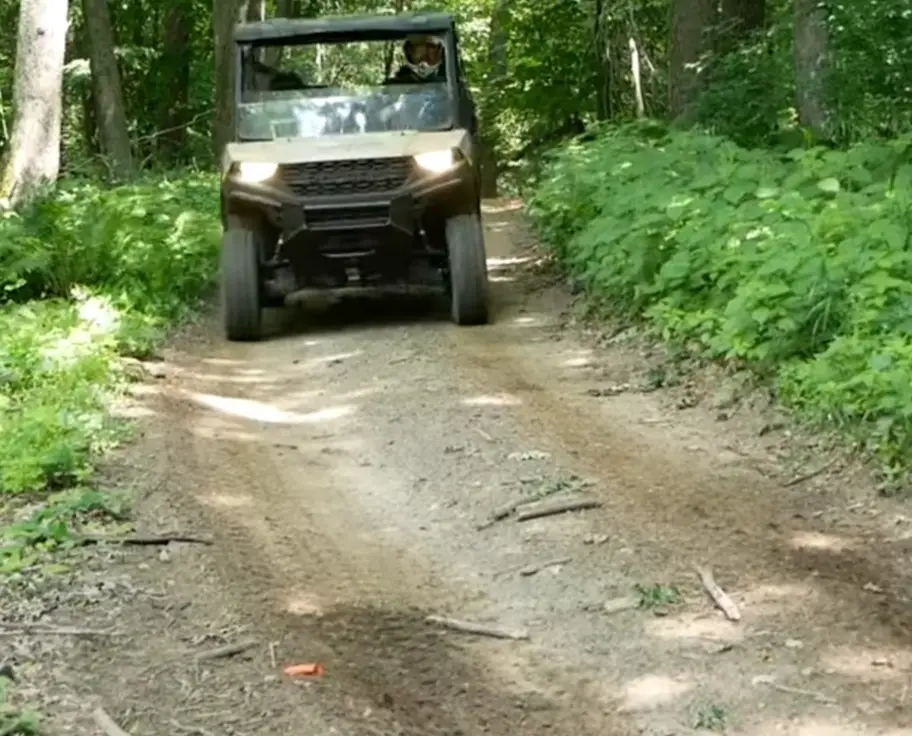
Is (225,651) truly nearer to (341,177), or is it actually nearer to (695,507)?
(695,507)

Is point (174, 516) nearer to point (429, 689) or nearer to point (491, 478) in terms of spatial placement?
point (491, 478)

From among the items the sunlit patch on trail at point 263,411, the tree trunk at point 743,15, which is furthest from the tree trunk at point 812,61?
the sunlit patch on trail at point 263,411

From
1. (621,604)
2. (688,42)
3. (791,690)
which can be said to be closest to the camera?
(791,690)

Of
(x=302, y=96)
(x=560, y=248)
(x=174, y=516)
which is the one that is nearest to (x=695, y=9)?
(x=560, y=248)

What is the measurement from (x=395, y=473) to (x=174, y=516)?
121 cm

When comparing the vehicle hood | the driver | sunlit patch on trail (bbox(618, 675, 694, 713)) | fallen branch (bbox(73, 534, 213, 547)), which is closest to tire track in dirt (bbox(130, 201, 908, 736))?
sunlit patch on trail (bbox(618, 675, 694, 713))

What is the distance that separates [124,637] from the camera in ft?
15.9

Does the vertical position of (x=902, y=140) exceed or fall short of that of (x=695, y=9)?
it falls short

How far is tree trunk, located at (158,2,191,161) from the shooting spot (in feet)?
96.2

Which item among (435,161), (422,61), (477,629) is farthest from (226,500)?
(422,61)

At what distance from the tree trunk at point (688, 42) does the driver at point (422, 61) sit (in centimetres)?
435

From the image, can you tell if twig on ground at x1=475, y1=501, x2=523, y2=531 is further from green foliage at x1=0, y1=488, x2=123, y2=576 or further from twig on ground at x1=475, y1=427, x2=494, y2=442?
green foliage at x1=0, y1=488, x2=123, y2=576

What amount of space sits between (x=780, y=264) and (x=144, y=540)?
393 cm

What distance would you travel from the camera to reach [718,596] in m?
4.95
